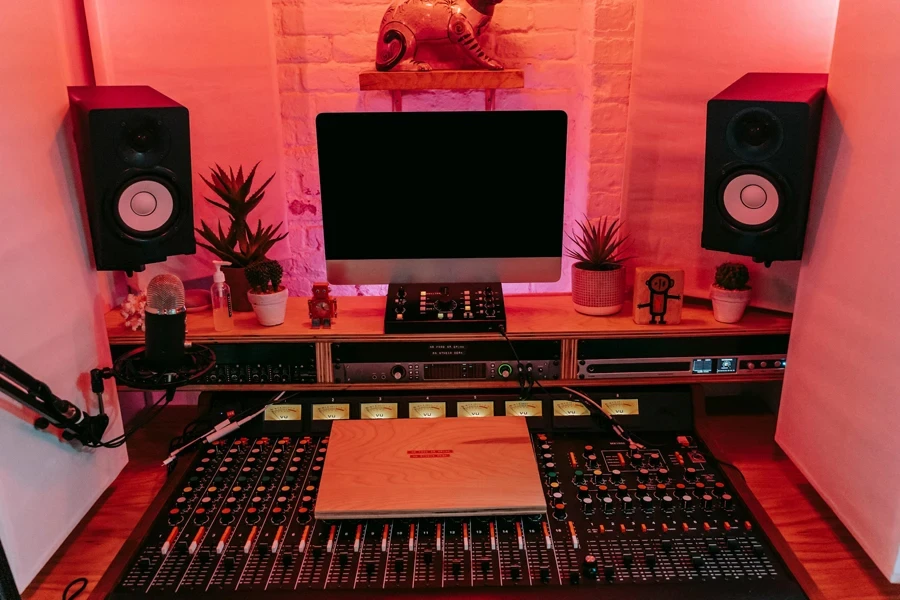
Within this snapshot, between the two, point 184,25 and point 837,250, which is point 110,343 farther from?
point 837,250

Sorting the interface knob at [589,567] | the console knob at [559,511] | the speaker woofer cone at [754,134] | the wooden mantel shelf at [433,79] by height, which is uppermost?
the wooden mantel shelf at [433,79]

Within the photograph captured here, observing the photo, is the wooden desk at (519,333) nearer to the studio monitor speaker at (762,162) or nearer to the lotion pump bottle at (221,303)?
the lotion pump bottle at (221,303)

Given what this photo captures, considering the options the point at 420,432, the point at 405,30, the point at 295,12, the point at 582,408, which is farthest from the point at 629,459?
the point at 295,12

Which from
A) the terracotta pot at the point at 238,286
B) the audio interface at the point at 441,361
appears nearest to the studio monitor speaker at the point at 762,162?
the audio interface at the point at 441,361

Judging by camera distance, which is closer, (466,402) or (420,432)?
(420,432)

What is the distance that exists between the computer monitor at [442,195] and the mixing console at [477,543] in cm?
48

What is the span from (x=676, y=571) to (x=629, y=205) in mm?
955

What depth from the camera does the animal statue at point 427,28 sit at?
160cm

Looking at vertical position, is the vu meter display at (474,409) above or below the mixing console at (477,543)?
above

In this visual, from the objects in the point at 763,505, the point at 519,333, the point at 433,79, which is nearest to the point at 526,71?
the point at 433,79

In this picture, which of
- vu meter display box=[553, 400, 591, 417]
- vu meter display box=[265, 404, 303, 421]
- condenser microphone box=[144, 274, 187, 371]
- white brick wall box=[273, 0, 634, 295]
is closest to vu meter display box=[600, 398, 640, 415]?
vu meter display box=[553, 400, 591, 417]

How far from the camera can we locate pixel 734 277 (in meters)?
1.56

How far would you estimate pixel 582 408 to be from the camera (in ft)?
5.07

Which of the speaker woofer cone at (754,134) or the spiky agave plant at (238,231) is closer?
the speaker woofer cone at (754,134)
